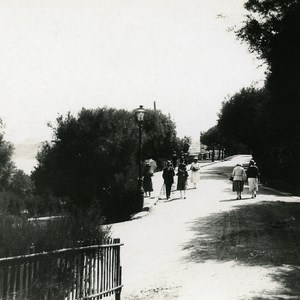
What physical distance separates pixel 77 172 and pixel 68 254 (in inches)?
1137

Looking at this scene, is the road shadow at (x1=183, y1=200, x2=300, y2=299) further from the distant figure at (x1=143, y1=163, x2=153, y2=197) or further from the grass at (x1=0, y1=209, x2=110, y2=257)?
the distant figure at (x1=143, y1=163, x2=153, y2=197)

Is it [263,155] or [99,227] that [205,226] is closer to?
[99,227]

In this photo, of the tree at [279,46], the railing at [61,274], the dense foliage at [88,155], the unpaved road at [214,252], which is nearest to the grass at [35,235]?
the railing at [61,274]

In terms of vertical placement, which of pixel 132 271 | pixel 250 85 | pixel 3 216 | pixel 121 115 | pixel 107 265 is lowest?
pixel 132 271

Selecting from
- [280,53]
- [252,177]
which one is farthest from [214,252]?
[252,177]

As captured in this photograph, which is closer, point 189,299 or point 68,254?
point 68,254

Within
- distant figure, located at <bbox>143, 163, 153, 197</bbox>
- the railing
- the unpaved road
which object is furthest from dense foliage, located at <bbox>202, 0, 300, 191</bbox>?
the railing

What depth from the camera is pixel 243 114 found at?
153 ft

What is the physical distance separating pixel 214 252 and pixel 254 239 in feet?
5.72

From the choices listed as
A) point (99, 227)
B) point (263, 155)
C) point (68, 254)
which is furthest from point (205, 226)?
point (263, 155)

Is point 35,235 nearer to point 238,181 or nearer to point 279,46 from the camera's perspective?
point 279,46

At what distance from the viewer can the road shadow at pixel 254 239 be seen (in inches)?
358

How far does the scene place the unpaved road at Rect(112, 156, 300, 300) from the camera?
24.7ft

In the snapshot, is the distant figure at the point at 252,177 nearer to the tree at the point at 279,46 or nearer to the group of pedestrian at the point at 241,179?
the group of pedestrian at the point at 241,179
